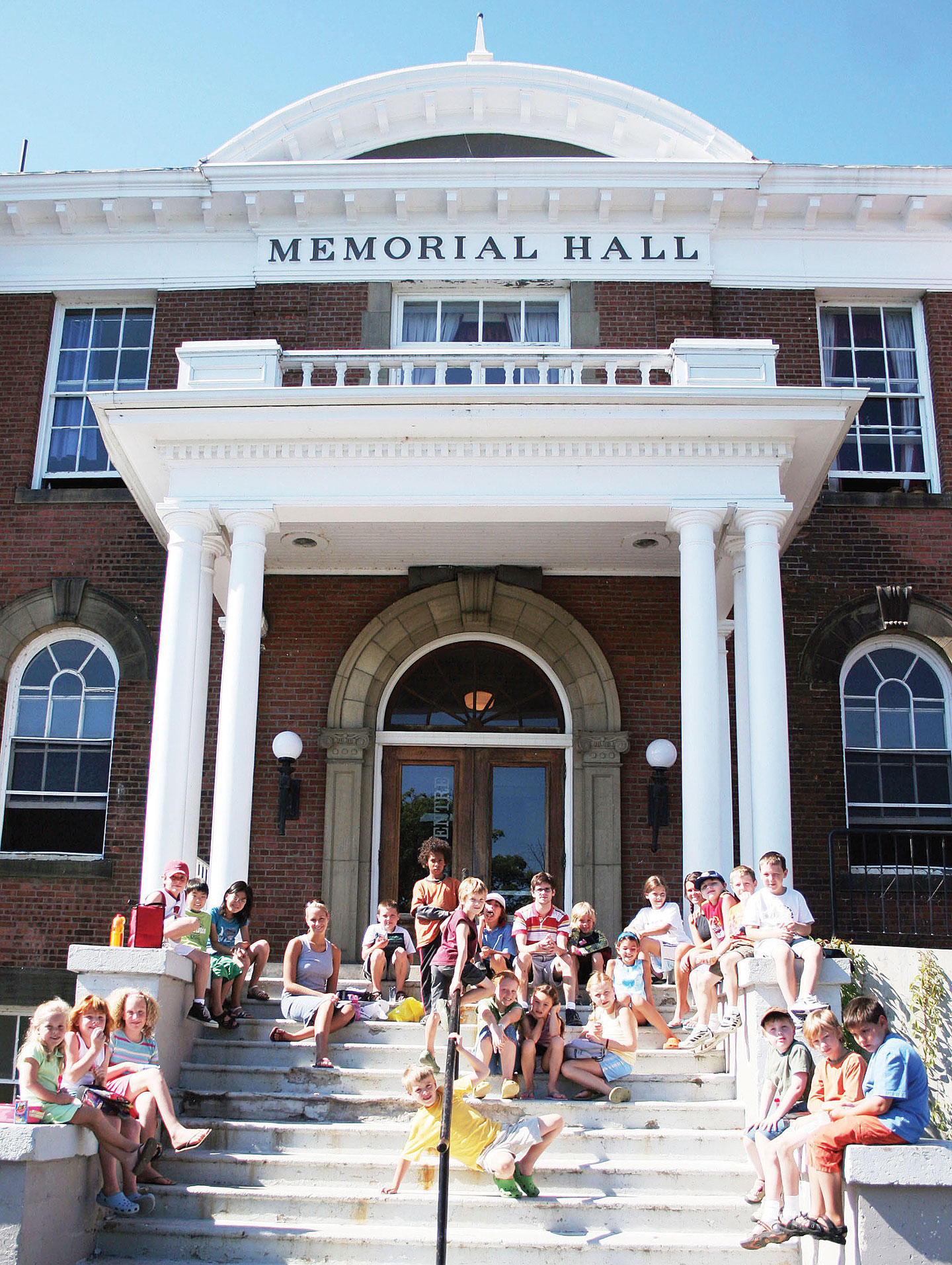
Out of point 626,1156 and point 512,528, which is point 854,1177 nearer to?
point 626,1156

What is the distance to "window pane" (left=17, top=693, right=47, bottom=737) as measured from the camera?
1436cm

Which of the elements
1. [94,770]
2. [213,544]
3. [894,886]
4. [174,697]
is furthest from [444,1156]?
[94,770]

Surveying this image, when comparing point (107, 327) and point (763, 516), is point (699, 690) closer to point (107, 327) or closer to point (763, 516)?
point (763, 516)

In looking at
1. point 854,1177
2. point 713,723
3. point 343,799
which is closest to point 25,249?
point 343,799

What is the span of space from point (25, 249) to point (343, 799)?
7.62 m

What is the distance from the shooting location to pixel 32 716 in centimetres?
1441

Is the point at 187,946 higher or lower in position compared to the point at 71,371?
lower

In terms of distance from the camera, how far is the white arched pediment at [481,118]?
15484 millimetres

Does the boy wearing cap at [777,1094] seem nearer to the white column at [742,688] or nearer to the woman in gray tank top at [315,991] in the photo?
the woman in gray tank top at [315,991]

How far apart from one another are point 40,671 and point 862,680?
8.88 metres

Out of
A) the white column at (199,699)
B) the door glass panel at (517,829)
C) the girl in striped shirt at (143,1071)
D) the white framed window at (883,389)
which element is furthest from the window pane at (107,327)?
the girl in striped shirt at (143,1071)

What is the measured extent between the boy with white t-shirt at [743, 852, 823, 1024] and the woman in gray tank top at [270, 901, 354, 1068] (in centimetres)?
293

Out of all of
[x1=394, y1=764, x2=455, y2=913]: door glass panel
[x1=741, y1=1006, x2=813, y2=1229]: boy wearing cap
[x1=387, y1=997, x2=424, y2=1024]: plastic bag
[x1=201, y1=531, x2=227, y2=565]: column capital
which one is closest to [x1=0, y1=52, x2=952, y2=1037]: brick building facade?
[x1=201, y1=531, x2=227, y2=565]: column capital

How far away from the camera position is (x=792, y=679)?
13891mm
